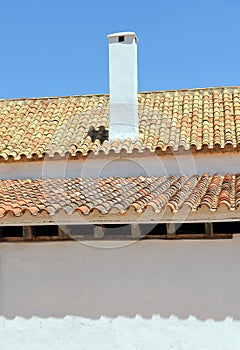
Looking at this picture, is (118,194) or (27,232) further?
(118,194)

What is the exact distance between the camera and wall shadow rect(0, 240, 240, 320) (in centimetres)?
643

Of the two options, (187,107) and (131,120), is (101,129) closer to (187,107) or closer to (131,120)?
(131,120)

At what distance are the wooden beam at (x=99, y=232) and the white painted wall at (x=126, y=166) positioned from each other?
2.32 meters

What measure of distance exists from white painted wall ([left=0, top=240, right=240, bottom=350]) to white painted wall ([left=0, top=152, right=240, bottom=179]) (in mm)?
2345

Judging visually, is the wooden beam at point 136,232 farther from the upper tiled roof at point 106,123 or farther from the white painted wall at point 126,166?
the upper tiled roof at point 106,123

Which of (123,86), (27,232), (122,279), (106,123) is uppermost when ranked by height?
(123,86)

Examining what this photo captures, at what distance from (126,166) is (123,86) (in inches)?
63.6

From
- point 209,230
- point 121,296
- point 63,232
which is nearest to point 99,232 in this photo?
point 63,232

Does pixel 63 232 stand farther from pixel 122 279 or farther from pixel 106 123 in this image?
pixel 106 123

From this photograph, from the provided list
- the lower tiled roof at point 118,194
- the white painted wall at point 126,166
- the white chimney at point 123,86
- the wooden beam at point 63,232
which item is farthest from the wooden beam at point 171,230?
the white chimney at point 123,86

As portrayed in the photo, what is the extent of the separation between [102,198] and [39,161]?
2.61m

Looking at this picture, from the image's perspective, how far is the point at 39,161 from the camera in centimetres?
907

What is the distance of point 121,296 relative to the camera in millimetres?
6609

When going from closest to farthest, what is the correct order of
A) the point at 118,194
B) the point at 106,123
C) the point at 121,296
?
the point at 121,296 → the point at 118,194 → the point at 106,123
